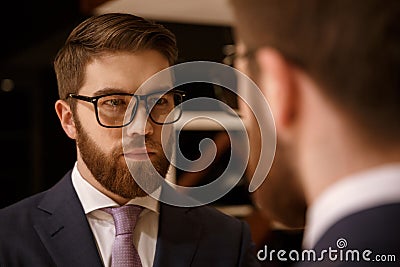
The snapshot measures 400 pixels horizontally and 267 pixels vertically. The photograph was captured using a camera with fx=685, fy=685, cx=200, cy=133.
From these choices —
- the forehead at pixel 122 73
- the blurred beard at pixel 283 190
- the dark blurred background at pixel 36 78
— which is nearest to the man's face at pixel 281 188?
the blurred beard at pixel 283 190

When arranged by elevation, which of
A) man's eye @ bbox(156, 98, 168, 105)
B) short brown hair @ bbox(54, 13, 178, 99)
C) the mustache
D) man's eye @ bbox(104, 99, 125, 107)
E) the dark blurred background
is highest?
the dark blurred background

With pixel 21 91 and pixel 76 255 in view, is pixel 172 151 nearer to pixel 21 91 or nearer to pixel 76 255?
pixel 76 255

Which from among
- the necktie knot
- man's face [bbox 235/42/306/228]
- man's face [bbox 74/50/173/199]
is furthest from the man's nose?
man's face [bbox 235/42/306/228]

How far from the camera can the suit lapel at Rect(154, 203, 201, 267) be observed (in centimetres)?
89

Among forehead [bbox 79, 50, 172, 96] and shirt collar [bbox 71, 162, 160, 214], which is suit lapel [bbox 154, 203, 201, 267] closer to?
shirt collar [bbox 71, 162, 160, 214]

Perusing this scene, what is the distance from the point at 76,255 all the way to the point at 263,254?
0.30 metres

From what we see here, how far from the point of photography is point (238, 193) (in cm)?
160

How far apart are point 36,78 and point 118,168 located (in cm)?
46

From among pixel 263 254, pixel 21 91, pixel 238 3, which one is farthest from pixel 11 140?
pixel 238 3

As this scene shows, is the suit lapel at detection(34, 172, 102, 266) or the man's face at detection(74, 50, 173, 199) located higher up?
the man's face at detection(74, 50, 173, 199)

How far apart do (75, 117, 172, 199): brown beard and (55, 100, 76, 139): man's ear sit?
12mm

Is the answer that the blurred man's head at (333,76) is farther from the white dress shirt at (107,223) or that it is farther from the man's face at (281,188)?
the white dress shirt at (107,223)

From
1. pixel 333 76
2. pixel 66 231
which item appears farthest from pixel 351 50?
pixel 66 231

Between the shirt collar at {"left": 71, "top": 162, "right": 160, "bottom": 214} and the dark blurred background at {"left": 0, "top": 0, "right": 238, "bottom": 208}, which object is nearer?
the shirt collar at {"left": 71, "top": 162, "right": 160, "bottom": 214}
